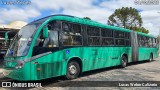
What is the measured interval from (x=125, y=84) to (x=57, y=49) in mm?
3201

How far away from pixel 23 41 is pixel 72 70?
2713mm

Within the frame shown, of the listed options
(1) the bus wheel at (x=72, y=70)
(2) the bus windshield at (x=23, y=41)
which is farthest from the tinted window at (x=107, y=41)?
(2) the bus windshield at (x=23, y=41)

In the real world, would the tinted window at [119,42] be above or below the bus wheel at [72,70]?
above

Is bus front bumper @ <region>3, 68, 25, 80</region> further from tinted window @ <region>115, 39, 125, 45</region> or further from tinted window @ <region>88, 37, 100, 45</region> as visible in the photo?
tinted window @ <region>115, 39, 125, 45</region>

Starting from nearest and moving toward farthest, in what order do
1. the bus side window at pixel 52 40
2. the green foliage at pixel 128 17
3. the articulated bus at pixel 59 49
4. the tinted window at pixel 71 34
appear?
the articulated bus at pixel 59 49 → the bus side window at pixel 52 40 → the tinted window at pixel 71 34 → the green foliage at pixel 128 17

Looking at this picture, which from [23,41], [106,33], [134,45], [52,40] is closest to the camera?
[23,41]

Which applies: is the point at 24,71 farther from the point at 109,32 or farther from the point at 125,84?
the point at 109,32

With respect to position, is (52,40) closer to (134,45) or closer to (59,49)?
(59,49)

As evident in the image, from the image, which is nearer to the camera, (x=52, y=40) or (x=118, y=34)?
(x=52, y=40)

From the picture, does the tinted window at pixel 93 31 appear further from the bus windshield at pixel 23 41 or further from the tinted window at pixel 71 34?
the bus windshield at pixel 23 41

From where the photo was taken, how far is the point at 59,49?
8.75 meters

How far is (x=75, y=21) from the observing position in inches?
388

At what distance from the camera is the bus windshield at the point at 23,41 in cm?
778

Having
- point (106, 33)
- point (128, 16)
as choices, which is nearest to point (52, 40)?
point (106, 33)
